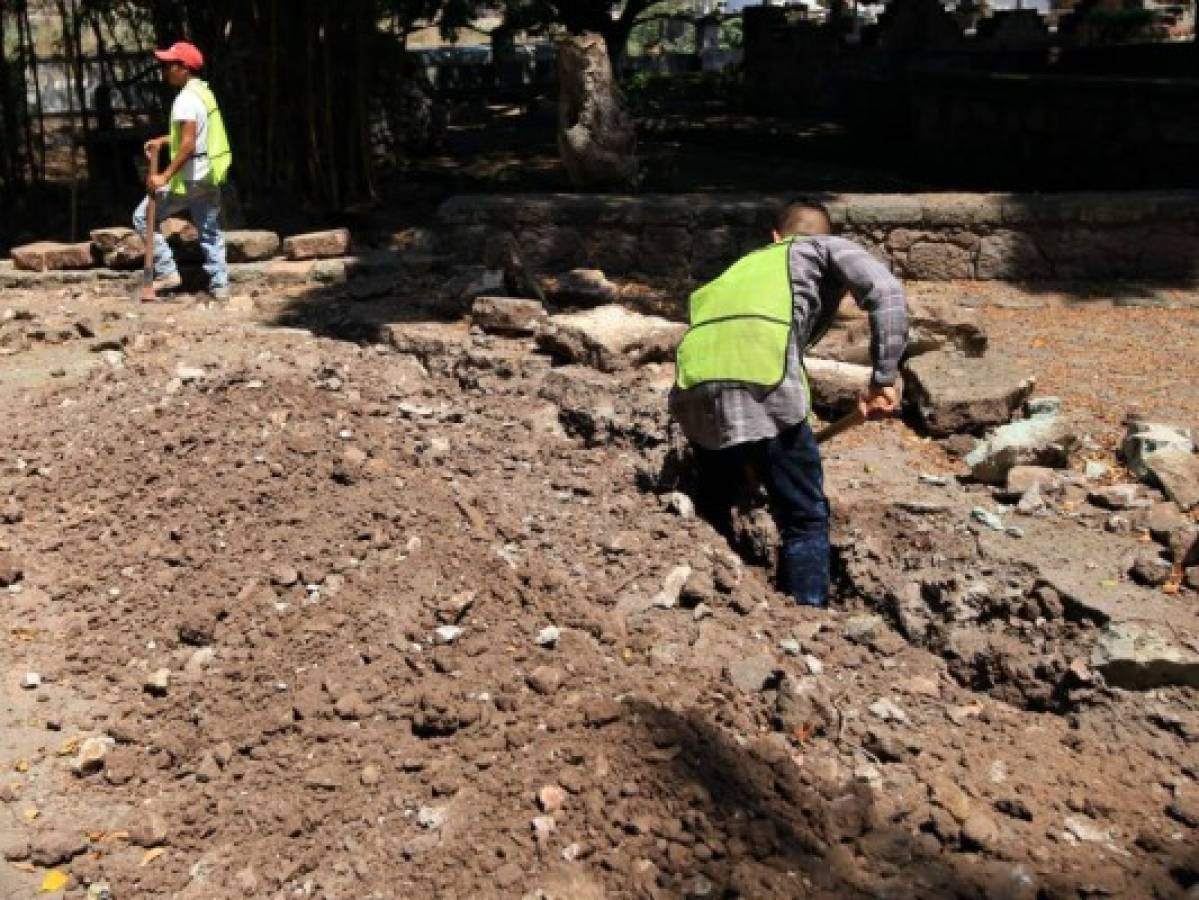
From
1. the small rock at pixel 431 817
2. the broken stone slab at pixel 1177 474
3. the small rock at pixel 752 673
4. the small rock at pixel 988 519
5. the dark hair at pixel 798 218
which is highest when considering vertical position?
the dark hair at pixel 798 218

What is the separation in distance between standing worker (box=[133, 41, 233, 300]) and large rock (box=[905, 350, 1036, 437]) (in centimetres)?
428

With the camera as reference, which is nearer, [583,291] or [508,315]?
[508,315]

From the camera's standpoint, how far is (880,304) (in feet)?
14.7

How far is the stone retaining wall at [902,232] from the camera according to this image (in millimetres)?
8148

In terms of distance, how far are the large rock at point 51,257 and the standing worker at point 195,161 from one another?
826 mm

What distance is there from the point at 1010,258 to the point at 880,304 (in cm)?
407

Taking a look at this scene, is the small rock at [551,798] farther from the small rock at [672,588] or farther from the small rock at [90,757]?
the small rock at [90,757]

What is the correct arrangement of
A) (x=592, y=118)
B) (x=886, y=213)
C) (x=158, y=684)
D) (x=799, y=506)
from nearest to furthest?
1. (x=158, y=684)
2. (x=799, y=506)
3. (x=886, y=213)
4. (x=592, y=118)

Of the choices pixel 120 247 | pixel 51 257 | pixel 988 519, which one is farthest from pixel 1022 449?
pixel 51 257

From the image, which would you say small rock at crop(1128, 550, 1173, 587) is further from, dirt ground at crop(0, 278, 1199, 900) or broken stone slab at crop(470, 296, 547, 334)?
broken stone slab at crop(470, 296, 547, 334)

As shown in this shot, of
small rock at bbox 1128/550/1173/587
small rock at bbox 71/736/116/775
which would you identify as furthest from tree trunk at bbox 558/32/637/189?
small rock at bbox 71/736/116/775

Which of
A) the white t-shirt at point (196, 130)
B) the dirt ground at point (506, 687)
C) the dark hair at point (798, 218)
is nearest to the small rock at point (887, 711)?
the dirt ground at point (506, 687)

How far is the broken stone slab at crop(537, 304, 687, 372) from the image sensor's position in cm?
606

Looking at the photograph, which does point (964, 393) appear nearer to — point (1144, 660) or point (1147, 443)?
point (1147, 443)
